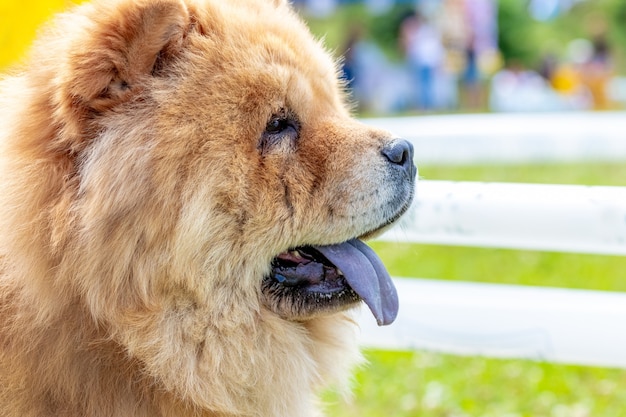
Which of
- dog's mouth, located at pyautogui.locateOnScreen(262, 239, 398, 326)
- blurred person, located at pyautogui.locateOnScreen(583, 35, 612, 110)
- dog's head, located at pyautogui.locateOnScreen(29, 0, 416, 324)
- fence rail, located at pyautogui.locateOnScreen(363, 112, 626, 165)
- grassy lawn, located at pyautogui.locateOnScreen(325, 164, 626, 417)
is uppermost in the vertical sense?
dog's head, located at pyautogui.locateOnScreen(29, 0, 416, 324)

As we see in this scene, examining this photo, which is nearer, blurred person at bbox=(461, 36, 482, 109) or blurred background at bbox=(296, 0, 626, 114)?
blurred background at bbox=(296, 0, 626, 114)

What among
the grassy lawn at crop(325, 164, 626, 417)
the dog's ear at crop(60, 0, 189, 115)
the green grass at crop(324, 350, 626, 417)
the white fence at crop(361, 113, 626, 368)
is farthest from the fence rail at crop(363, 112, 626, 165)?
the dog's ear at crop(60, 0, 189, 115)

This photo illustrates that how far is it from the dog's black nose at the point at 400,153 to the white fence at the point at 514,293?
0.50 metres

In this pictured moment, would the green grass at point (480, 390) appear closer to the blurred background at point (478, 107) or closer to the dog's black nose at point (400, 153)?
the blurred background at point (478, 107)

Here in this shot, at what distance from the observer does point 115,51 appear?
2.22m

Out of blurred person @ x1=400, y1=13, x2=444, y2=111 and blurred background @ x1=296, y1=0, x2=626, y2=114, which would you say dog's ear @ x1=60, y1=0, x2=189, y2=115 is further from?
blurred person @ x1=400, y1=13, x2=444, y2=111

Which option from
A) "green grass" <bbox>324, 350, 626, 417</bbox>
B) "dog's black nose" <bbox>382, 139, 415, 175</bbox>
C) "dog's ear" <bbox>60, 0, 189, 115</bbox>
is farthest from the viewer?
"green grass" <bbox>324, 350, 626, 417</bbox>

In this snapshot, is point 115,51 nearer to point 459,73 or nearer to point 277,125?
point 277,125

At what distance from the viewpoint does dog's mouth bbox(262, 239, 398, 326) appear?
2496 mm

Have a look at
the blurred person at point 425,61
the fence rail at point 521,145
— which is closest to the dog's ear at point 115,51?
the fence rail at point 521,145

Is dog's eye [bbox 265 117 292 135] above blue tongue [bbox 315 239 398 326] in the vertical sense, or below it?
above

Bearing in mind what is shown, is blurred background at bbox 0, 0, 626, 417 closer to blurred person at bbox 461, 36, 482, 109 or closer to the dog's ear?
blurred person at bbox 461, 36, 482, 109

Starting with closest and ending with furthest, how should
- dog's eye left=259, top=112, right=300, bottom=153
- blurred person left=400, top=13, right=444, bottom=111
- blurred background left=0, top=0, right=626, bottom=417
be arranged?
dog's eye left=259, top=112, right=300, bottom=153
blurred background left=0, top=0, right=626, bottom=417
blurred person left=400, top=13, right=444, bottom=111

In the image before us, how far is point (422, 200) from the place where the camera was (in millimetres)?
3787
